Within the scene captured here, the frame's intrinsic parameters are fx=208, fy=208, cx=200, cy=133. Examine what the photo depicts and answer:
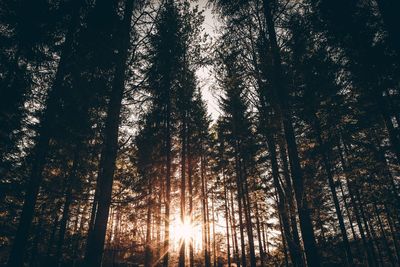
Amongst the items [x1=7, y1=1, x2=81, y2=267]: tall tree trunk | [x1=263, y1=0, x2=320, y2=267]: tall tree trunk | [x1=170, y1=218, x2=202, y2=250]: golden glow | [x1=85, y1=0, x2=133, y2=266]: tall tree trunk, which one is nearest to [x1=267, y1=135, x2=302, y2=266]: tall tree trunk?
[x1=263, y1=0, x2=320, y2=267]: tall tree trunk

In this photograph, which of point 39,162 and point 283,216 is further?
point 283,216

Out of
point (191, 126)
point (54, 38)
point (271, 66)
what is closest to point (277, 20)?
point (271, 66)

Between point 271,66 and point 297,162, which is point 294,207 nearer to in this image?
point 297,162

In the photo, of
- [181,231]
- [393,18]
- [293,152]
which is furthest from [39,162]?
[393,18]

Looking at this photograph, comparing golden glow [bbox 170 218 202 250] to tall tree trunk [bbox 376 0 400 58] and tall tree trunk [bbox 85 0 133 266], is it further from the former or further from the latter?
tall tree trunk [bbox 376 0 400 58]

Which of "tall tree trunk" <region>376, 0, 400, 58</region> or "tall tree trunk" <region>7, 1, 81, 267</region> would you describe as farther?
"tall tree trunk" <region>7, 1, 81, 267</region>

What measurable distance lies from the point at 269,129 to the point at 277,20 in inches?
149

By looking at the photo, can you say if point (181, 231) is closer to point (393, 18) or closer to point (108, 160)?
point (108, 160)

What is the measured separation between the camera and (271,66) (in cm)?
628

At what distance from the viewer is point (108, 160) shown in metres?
4.36

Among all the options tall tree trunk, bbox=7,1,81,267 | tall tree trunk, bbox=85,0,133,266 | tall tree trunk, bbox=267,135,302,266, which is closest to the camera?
tall tree trunk, bbox=85,0,133,266

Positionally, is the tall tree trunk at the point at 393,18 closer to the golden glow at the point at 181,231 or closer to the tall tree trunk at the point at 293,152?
the tall tree trunk at the point at 293,152

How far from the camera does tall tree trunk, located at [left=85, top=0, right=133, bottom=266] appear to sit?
3862 millimetres

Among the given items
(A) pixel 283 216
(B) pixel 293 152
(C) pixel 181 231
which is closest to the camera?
(B) pixel 293 152
